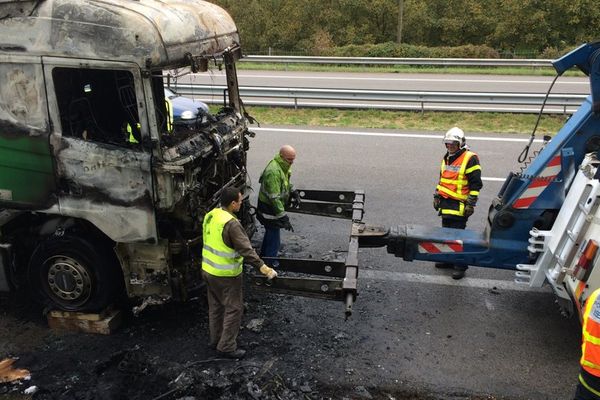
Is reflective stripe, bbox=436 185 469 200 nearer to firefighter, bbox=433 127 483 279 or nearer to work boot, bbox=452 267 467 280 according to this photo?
firefighter, bbox=433 127 483 279

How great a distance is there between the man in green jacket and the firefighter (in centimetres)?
162

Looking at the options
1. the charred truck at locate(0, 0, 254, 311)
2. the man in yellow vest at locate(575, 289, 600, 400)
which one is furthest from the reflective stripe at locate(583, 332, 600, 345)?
the charred truck at locate(0, 0, 254, 311)

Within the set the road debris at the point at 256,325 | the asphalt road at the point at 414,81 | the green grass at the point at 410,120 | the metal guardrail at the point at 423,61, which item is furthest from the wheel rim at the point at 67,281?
the metal guardrail at the point at 423,61

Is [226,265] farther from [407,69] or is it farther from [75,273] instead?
[407,69]

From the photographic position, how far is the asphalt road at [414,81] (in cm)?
1736

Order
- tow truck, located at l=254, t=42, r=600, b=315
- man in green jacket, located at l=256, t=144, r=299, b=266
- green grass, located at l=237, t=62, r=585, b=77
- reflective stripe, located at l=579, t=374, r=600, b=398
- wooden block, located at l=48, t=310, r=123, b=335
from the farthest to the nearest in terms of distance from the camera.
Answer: green grass, located at l=237, t=62, r=585, b=77
man in green jacket, located at l=256, t=144, r=299, b=266
wooden block, located at l=48, t=310, r=123, b=335
tow truck, located at l=254, t=42, r=600, b=315
reflective stripe, located at l=579, t=374, r=600, b=398

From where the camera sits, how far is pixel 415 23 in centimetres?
3206

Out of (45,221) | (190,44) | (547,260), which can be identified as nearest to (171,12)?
(190,44)

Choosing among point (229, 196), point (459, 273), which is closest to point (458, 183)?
point (459, 273)

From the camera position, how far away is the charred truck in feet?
12.8

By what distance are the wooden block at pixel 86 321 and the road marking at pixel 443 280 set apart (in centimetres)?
254

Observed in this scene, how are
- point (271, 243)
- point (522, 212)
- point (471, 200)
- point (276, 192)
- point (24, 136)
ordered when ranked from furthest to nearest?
point (271, 243), point (471, 200), point (276, 192), point (522, 212), point (24, 136)

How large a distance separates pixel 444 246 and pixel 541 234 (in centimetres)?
80

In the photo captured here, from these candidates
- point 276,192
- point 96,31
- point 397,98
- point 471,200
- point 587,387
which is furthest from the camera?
point 397,98
